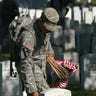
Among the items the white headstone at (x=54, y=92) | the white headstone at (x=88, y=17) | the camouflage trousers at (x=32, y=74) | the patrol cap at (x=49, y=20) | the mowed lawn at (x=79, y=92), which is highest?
the patrol cap at (x=49, y=20)

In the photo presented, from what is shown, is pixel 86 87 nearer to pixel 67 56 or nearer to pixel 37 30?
pixel 67 56

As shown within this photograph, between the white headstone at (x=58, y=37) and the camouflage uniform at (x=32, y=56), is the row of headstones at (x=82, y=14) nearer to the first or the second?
the white headstone at (x=58, y=37)

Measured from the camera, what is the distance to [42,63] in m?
7.25

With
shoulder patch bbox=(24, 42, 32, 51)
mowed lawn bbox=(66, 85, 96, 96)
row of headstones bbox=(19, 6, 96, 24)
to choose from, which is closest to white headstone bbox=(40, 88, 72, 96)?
shoulder patch bbox=(24, 42, 32, 51)

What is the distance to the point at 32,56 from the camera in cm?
714

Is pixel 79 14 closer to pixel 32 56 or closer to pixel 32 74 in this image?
pixel 32 56

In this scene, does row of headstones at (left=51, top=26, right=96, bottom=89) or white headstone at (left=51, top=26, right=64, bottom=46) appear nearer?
row of headstones at (left=51, top=26, right=96, bottom=89)

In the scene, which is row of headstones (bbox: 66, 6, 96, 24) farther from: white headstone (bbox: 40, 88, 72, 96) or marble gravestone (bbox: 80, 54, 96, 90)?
white headstone (bbox: 40, 88, 72, 96)

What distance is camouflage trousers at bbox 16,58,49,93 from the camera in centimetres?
671

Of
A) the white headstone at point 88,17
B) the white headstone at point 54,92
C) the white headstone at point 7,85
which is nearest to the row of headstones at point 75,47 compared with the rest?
the white headstone at point 7,85

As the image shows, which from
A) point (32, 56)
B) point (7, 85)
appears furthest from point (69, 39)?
point (32, 56)

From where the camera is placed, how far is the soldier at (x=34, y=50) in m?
6.67

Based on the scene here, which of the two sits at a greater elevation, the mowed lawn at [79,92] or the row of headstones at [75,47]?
the row of headstones at [75,47]

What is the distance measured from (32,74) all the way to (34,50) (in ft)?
1.50
